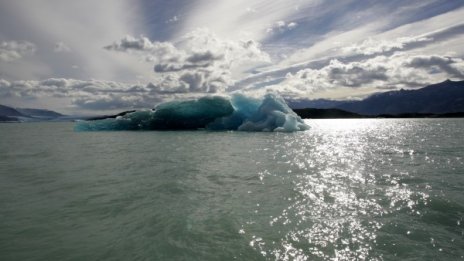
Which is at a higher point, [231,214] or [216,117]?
[216,117]

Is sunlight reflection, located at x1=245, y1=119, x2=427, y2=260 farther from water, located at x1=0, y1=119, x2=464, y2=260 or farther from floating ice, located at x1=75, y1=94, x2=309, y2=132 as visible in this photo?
floating ice, located at x1=75, y1=94, x2=309, y2=132

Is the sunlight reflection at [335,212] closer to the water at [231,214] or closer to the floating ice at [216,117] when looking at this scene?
the water at [231,214]

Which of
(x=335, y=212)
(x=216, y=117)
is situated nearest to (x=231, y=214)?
(x=335, y=212)

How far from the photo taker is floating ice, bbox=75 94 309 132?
42.5 m

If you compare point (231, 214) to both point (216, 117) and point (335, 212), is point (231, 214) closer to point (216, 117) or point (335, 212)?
point (335, 212)

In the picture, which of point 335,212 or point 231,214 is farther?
point 335,212

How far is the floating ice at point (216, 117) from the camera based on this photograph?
42500mm

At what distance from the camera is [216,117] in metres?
46.8

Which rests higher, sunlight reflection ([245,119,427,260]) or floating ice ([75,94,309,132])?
floating ice ([75,94,309,132])

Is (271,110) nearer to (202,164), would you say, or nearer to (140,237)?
(202,164)

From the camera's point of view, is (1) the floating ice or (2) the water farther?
(1) the floating ice

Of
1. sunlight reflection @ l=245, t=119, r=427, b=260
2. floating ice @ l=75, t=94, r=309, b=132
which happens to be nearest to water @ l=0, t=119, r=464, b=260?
sunlight reflection @ l=245, t=119, r=427, b=260

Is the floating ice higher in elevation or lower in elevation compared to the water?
higher

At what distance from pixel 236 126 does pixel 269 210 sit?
1503 inches
